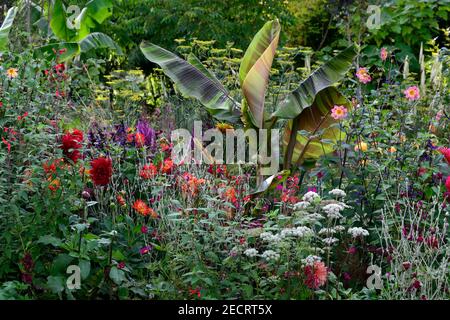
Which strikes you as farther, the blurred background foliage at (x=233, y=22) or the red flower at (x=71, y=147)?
the blurred background foliage at (x=233, y=22)

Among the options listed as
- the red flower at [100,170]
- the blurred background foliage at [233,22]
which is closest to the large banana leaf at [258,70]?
the red flower at [100,170]

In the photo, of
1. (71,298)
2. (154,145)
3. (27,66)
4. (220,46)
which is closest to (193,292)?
(71,298)

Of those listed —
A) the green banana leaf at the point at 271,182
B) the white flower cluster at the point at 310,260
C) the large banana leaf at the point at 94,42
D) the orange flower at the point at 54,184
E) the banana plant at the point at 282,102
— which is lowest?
the white flower cluster at the point at 310,260

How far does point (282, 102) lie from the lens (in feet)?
22.0

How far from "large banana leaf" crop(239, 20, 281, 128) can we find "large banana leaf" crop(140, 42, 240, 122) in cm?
26

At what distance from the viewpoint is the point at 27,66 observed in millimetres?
5371

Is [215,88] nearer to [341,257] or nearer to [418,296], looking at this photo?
[341,257]

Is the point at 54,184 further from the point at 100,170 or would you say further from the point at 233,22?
the point at 233,22

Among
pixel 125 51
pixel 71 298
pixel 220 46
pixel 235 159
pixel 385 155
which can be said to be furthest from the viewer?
pixel 125 51

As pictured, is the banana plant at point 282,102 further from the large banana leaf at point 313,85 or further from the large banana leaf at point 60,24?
the large banana leaf at point 60,24

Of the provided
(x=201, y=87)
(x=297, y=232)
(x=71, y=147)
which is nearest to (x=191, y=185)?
(x=71, y=147)

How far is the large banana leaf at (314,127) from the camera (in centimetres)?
651

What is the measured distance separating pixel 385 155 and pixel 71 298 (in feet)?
8.40

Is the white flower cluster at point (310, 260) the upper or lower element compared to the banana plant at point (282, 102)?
lower
